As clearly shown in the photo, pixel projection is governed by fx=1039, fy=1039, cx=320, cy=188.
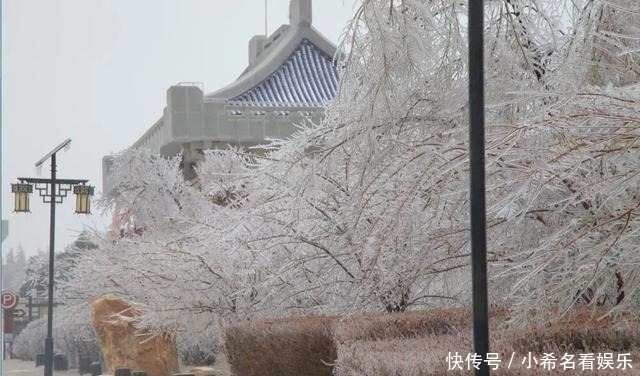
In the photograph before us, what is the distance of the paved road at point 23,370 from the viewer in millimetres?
17125

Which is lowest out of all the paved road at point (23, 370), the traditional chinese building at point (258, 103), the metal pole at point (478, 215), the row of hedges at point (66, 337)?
the paved road at point (23, 370)

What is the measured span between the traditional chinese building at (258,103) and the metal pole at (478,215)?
1972 cm

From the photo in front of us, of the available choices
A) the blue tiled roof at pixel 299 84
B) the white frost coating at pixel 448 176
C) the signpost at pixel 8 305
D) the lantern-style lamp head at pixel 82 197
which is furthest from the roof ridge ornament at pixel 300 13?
the white frost coating at pixel 448 176

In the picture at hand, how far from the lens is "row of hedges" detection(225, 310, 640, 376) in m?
5.22

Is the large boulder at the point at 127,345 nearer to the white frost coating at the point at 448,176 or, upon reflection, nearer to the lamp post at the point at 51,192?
the lamp post at the point at 51,192

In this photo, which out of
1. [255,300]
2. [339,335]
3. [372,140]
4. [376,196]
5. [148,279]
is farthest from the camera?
[148,279]

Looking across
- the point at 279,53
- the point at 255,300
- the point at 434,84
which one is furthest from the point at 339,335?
the point at 279,53

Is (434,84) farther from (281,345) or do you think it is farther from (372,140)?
(281,345)

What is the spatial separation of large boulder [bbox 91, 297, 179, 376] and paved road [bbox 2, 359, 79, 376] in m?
1.58

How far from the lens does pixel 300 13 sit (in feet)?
103

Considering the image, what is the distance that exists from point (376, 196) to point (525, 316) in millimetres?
2746

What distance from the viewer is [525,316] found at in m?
6.42

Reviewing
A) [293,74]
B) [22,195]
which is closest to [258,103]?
[293,74]

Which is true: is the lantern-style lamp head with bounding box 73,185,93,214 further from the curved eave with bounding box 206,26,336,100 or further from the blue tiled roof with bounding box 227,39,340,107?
the curved eave with bounding box 206,26,336,100
